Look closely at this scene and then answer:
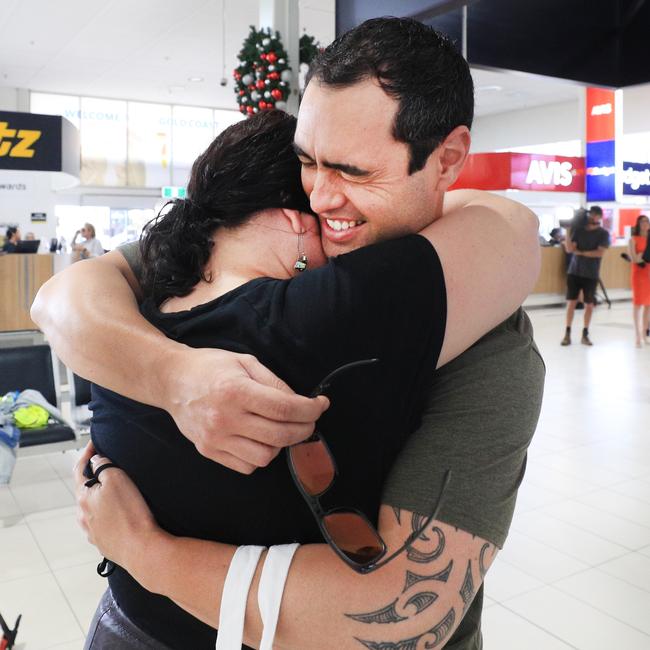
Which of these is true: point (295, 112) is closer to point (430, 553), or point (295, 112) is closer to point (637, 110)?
point (430, 553)

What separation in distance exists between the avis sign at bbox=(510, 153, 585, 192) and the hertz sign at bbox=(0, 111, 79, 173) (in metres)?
9.37

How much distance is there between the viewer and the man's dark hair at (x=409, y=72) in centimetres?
93

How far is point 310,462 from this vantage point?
32.5 inches

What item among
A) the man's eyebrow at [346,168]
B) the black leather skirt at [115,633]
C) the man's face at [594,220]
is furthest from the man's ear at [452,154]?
the man's face at [594,220]

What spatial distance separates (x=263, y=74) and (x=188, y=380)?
5.93 metres

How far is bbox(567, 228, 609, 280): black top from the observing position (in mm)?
10359

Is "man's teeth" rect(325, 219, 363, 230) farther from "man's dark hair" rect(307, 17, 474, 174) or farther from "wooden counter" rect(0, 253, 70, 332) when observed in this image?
"wooden counter" rect(0, 253, 70, 332)

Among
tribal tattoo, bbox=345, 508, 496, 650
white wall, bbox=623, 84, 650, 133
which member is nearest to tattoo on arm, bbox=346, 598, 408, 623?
tribal tattoo, bbox=345, 508, 496, 650

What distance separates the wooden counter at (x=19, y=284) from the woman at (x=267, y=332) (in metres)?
7.18

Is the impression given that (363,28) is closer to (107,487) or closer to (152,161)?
(107,487)

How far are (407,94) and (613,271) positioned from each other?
1713 centimetres

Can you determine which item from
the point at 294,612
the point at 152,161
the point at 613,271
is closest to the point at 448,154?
the point at 294,612

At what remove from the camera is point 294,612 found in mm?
867

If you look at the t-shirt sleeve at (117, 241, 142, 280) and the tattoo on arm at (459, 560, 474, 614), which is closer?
the tattoo on arm at (459, 560, 474, 614)
